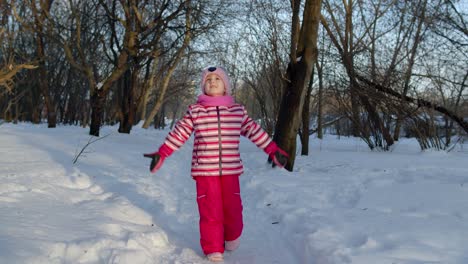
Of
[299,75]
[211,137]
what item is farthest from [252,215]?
[299,75]

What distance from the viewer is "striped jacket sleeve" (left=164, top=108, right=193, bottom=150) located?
3137 mm

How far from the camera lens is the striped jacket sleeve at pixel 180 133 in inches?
123

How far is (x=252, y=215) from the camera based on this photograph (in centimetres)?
430

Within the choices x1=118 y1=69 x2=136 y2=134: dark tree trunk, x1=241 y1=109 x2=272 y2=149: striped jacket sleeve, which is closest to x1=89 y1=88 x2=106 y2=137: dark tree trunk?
x1=118 y1=69 x2=136 y2=134: dark tree trunk

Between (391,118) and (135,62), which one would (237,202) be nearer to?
(391,118)

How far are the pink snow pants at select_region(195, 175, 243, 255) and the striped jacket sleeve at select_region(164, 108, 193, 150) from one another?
1.10ft

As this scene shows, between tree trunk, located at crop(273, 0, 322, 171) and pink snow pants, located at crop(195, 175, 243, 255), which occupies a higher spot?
tree trunk, located at crop(273, 0, 322, 171)

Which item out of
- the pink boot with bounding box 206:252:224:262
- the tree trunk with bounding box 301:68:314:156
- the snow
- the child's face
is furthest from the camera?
the tree trunk with bounding box 301:68:314:156

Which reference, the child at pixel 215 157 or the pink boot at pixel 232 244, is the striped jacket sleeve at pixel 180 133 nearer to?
the child at pixel 215 157

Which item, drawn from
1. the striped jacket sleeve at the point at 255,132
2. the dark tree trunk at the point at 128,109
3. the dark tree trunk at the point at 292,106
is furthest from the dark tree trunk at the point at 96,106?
the striped jacket sleeve at the point at 255,132

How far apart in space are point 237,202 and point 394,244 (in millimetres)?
1241

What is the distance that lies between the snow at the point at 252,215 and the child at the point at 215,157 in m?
0.24

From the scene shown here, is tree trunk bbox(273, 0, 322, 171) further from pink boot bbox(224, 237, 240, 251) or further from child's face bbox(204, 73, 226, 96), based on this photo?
pink boot bbox(224, 237, 240, 251)

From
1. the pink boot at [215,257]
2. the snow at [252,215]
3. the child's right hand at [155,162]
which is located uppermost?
the child's right hand at [155,162]
